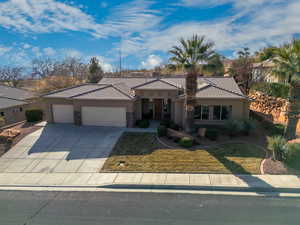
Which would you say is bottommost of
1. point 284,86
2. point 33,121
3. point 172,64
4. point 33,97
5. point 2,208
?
point 2,208

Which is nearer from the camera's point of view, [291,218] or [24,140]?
[291,218]

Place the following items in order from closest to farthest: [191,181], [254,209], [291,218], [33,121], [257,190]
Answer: [291,218] → [254,209] → [257,190] → [191,181] → [33,121]

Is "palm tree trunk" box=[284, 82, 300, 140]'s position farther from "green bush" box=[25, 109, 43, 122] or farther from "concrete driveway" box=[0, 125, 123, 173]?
Answer: "green bush" box=[25, 109, 43, 122]

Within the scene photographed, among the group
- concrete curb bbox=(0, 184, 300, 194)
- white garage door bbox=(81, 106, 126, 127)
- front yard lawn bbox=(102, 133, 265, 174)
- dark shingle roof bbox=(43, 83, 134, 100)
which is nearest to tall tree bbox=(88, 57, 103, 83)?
dark shingle roof bbox=(43, 83, 134, 100)

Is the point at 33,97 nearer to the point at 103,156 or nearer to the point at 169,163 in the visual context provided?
the point at 103,156

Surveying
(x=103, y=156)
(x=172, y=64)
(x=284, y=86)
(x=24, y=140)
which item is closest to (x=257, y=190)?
(x=284, y=86)

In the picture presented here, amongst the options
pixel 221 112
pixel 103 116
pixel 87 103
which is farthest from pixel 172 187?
pixel 87 103
